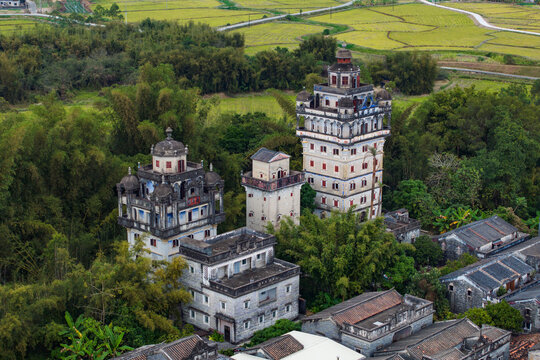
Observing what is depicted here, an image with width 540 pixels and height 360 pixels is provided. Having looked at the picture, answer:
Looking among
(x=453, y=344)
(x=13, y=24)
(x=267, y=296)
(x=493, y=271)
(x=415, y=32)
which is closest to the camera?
(x=453, y=344)

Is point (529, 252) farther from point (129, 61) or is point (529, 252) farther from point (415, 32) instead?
point (415, 32)

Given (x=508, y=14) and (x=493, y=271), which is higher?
(x=508, y=14)

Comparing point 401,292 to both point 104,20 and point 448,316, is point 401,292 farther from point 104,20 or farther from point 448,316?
point 104,20

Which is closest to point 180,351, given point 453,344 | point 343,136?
point 453,344

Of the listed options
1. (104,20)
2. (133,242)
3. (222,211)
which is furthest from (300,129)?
(104,20)

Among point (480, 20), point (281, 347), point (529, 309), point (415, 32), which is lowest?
point (529, 309)

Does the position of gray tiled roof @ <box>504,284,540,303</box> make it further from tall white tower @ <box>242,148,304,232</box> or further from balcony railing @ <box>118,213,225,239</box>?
balcony railing @ <box>118,213,225,239</box>

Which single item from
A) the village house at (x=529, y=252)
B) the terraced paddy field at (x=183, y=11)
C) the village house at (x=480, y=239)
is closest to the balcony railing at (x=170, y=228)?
the village house at (x=480, y=239)
